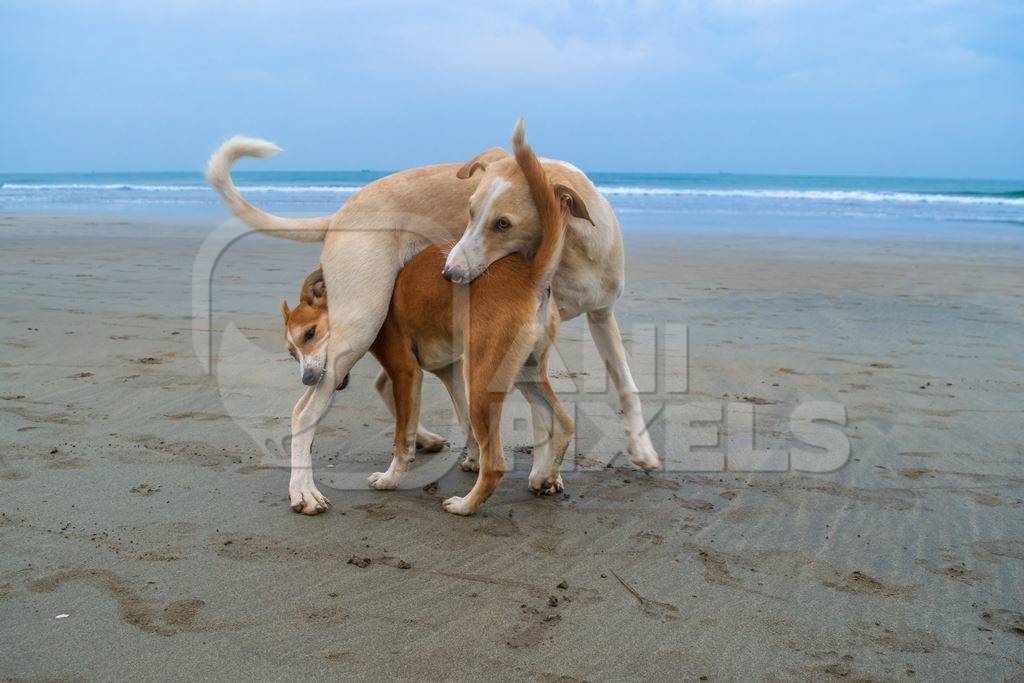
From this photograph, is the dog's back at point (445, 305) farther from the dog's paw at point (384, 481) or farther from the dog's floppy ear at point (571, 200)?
the dog's paw at point (384, 481)

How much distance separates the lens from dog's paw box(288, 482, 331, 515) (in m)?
3.99

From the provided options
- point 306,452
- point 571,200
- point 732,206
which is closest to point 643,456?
point 571,200

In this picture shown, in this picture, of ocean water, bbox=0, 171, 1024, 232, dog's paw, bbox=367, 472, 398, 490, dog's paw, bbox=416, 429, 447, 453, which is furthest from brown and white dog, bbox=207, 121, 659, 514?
ocean water, bbox=0, 171, 1024, 232

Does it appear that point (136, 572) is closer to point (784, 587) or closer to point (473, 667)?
point (473, 667)

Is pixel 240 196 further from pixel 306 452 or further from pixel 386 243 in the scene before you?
pixel 306 452

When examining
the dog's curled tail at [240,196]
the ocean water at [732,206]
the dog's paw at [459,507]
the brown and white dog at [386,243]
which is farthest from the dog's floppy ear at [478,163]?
the ocean water at [732,206]

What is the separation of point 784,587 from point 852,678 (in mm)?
633

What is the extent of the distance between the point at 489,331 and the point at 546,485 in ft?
2.93

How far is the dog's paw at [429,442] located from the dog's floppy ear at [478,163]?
1502mm

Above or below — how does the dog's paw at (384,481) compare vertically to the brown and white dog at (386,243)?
below

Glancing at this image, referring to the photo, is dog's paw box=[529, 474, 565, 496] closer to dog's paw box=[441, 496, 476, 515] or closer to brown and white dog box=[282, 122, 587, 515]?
brown and white dog box=[282, 122, 587, 515]

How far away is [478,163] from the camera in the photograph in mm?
4336

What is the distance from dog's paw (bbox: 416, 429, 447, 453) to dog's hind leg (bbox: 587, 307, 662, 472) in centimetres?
106

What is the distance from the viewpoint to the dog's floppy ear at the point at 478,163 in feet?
14.2
